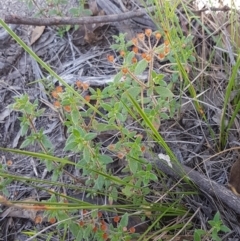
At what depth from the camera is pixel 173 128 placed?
154 centimetres

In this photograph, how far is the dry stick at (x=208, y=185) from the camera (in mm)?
1277

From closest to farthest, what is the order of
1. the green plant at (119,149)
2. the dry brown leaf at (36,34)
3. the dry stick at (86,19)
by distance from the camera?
the green plant at (119,149), the dry stick at (86,19), the dry brown leaf at (36,34)

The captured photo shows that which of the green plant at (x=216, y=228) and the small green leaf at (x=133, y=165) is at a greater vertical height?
the small green leaf at (x=133, y=165)

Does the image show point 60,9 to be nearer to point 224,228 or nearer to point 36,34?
point 36,34

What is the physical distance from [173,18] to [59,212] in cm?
71

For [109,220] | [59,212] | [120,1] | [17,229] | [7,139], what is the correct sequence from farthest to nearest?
[120,1], [7,139], [17,229], [109,220], [59,212]

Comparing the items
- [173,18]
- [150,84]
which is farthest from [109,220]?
[173,18]

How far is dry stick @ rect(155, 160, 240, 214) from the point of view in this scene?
1277 mm

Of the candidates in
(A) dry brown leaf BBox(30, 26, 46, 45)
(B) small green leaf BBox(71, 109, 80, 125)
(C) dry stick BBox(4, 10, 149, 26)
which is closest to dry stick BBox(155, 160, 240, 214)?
(B) small green leaf BBox(71, 109, 80, 125)

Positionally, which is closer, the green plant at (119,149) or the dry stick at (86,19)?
the green plant at (119,149)

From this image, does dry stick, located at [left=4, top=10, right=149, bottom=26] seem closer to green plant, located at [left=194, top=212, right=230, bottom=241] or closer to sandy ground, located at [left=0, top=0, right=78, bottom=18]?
sandy ground, located at [left=0, top=0, right=78, bottom=18]

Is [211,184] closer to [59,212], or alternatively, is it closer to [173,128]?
[173,128]

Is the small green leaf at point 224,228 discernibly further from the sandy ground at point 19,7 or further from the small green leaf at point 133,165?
the sandy ground at point 19,7

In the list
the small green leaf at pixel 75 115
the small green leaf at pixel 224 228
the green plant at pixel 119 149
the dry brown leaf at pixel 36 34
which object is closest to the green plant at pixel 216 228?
the small green leaf at pixel 224 228
